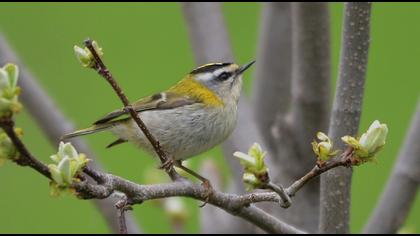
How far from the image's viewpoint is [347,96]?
2301mm

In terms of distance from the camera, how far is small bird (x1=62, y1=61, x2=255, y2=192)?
2846 mm

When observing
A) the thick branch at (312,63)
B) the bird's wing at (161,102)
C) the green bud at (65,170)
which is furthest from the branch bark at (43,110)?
the green bud at (65,170)

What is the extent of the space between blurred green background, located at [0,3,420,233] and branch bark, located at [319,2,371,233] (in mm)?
2917

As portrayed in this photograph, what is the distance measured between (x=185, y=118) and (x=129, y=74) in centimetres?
359

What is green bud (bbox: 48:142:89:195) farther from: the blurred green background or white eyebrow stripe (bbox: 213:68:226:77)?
the blurred green background

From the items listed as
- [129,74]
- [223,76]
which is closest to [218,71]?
[223,76]

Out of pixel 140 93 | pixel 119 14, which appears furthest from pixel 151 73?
pixel 119 14

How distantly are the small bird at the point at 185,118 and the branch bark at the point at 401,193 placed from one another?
2.13 ft

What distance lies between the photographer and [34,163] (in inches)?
61.6

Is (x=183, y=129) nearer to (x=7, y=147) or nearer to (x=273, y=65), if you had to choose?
(x=273, y=65)

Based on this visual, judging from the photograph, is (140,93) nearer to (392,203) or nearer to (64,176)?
(392,203)

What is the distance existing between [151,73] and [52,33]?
3.94ft

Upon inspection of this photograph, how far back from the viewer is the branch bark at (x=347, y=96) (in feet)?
7.44

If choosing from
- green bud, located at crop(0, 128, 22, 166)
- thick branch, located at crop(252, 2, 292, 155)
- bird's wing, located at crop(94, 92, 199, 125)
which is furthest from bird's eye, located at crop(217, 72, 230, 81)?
green bud, located at crop(0, 128, 22, 166)
